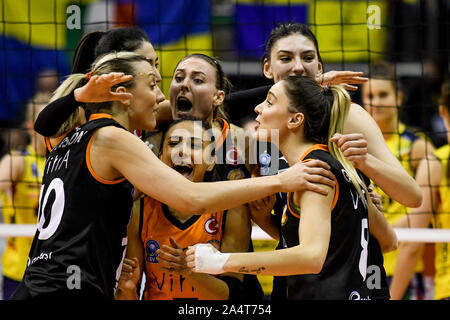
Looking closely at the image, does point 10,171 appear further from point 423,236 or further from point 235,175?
point 423,236

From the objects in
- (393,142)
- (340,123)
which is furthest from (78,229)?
(393,142)

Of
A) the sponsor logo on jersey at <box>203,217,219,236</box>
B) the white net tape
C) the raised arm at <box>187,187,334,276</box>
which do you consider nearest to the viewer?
the raised arm at <box>187,187,334,276</box>

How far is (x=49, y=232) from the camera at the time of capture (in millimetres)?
2918

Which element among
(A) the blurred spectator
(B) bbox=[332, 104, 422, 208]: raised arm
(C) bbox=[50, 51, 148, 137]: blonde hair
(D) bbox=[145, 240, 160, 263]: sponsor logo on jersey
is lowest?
(D) bbox=[145, 240, 160, 263]: sponsor logo on jersey

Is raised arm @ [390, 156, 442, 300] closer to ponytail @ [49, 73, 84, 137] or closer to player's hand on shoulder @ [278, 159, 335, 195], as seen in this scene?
player's hand on shoulder @ [278, 159, 335, 195]

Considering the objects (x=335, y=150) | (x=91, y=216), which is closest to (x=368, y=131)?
(x=335, y=150)

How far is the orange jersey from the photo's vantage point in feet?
10.8

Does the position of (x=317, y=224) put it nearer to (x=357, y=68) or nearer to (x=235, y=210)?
(x=235, y=210)

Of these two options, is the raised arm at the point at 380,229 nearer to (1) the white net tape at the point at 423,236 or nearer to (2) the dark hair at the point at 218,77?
(2) the dark hair at the point at 218,77

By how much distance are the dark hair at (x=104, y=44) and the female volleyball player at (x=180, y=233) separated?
0.63 m

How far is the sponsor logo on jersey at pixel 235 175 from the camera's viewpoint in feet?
11.7

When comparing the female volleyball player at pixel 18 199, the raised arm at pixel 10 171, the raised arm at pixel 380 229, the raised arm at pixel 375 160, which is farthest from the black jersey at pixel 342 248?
the raised arm at pixel 10 171

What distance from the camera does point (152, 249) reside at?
3.31 metres

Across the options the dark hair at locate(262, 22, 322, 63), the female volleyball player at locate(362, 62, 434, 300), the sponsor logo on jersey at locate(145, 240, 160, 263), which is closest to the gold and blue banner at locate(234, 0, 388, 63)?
the female volleyball player at locate(362, 62, 434, 300)
